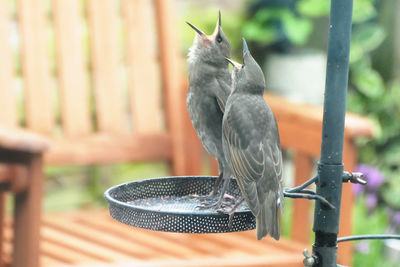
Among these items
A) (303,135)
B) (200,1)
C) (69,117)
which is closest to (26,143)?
(69,117)

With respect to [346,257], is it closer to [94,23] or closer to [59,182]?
[94,23]

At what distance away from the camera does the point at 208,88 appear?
73.7 inches

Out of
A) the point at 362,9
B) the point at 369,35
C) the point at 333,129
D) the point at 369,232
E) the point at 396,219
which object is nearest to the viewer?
the point at 333,129

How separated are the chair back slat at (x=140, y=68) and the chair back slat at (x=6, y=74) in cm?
56

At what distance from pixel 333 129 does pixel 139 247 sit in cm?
171

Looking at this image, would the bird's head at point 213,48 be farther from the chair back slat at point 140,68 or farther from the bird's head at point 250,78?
the chair back slat at point 140,68

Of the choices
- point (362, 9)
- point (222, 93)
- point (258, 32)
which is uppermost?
point (362, 9)

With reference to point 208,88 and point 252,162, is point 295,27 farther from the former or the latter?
point 252,162

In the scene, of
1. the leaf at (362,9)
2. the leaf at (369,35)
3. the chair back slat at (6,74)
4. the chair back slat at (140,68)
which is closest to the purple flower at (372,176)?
the leaf at (369,35)

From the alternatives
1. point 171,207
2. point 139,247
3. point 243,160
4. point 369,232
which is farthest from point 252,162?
point 369,232

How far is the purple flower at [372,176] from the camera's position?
4773 mm

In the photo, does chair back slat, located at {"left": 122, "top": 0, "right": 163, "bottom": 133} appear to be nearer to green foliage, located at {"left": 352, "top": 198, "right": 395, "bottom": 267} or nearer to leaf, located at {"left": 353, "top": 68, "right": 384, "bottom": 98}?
green foliage, located at {"left": 352, "top": 198, "right": 395, "bottom": 267}

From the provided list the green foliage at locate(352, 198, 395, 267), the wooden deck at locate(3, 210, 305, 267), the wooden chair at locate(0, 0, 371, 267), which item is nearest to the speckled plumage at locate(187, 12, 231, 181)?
the wooden deck at locate(3, 210, 305, 267)

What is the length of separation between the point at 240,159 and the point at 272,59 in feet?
11.4
